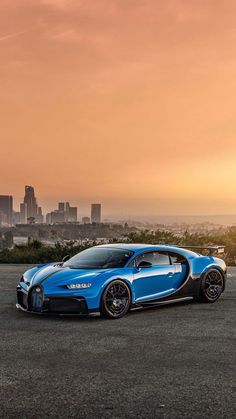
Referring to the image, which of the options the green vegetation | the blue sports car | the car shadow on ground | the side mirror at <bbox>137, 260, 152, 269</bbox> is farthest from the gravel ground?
the green vegetation

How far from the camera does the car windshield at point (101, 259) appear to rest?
10391mm

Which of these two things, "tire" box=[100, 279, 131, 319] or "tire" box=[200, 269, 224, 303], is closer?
"tire" box=[100, 279, 131, 319]

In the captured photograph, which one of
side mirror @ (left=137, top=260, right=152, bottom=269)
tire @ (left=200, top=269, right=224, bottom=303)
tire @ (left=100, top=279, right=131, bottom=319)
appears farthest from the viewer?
tire @ (left=200, top=269, right=224, bottom=303)

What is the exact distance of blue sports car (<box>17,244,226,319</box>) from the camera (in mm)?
9680

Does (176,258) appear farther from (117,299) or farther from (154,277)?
(117,299)

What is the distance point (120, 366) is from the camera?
21.7 ft

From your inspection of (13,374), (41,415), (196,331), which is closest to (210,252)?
(196,331)

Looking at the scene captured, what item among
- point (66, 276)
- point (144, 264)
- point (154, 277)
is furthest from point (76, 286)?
point (154, 277)

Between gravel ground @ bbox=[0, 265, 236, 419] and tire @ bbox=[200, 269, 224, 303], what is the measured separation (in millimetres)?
1070

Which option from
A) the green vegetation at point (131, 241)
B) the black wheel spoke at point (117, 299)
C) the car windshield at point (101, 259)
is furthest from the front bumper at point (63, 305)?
the green vegetation at point (131, 241)

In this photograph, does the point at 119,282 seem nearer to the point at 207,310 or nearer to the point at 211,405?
the point at 207,310

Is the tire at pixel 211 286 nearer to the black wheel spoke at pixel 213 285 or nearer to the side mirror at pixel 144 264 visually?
the black wheel spoke at pixel 213 285

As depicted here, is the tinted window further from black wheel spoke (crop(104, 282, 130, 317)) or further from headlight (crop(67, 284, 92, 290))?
headlight (crop(67, 284, 92, 290))

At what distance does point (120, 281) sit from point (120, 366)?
3457 millimetres
